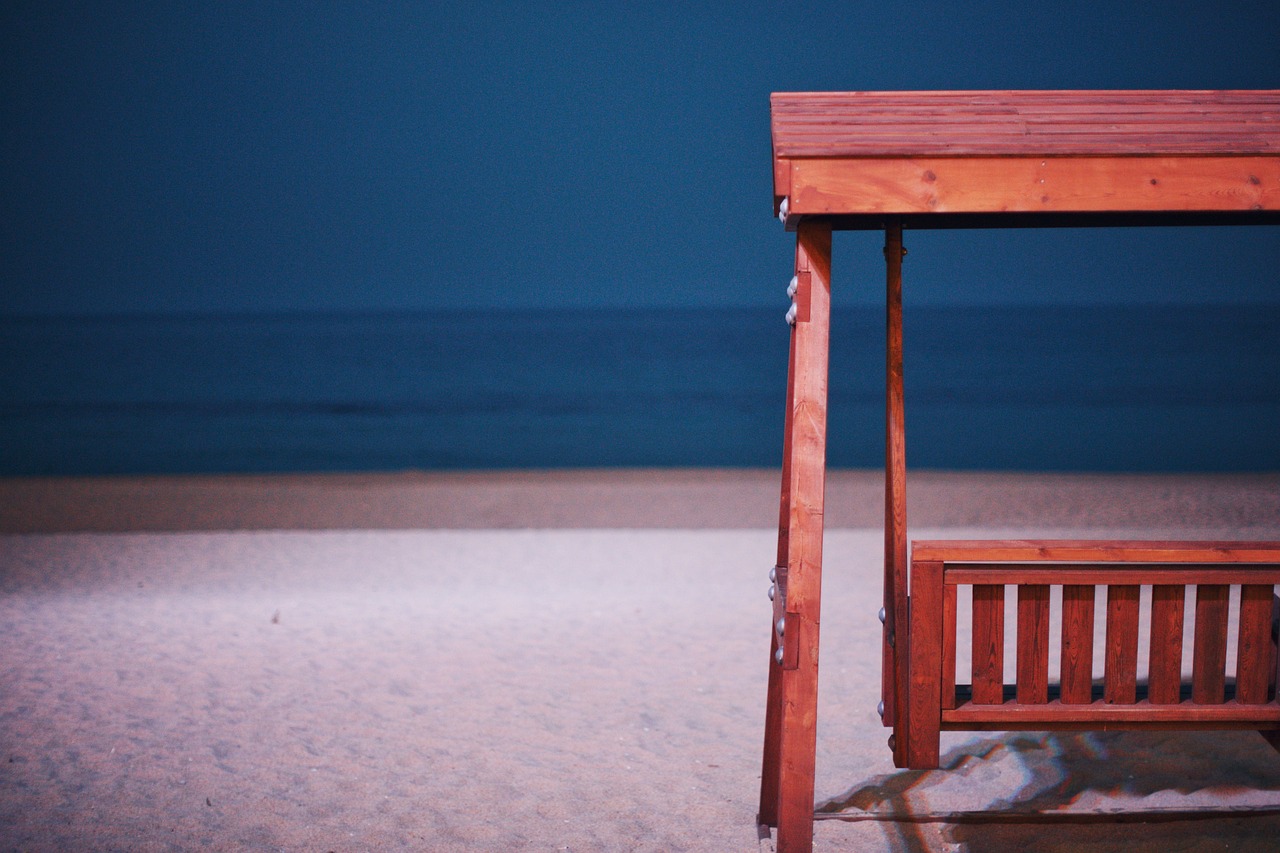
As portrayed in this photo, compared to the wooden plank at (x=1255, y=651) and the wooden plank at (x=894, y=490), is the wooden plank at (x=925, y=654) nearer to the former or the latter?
the wooden plank at (x=894, y=490)

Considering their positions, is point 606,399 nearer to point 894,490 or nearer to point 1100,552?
point 894,490

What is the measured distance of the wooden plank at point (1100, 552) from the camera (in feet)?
8.72

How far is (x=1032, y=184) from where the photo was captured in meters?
2.24

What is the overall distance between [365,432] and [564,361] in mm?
18061

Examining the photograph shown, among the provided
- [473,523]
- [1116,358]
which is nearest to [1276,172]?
[473,523]

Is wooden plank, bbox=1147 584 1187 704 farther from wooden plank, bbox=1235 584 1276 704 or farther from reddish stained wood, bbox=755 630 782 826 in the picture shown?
reddish stained wood, bbox=755 630 782 826

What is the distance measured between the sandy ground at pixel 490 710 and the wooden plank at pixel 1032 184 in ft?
6.22

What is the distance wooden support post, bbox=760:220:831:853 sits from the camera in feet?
7.73

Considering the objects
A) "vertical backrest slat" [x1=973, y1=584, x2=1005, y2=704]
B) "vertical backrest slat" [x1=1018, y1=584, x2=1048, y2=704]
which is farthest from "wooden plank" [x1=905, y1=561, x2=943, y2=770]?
"vertical backrest slat" [x1=1018, y1=584, x2=1048, y2=704]

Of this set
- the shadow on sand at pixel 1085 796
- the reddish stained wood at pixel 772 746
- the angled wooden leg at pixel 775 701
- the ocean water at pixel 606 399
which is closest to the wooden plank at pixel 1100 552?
the angled wooden leg at pixel 775 701

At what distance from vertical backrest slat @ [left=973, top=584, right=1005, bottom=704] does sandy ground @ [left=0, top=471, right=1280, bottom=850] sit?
56 cm

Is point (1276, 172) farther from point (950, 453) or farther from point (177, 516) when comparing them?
point (950, 453)

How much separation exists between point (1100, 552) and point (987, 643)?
39cm

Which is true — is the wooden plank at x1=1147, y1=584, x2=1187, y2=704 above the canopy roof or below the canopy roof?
below
